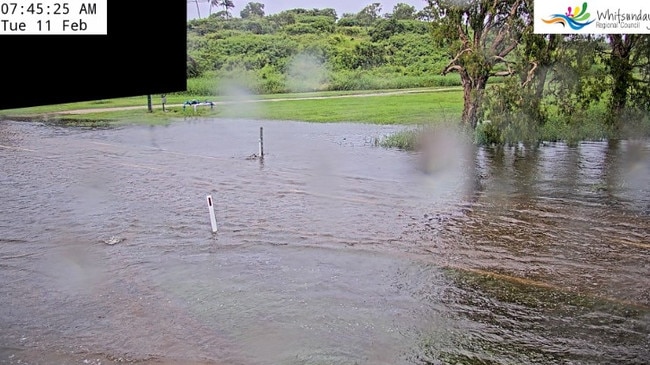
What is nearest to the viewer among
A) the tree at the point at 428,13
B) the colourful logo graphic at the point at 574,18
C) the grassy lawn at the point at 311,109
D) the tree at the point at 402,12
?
the colourful logo graphic at the point at 574,18

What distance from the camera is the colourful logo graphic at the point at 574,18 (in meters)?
19.4

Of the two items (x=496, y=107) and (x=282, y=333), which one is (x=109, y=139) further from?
(x=282, y=333)

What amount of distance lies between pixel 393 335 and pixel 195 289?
3.32 meters

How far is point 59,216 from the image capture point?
1401 centimetres

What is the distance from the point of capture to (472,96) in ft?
77.7

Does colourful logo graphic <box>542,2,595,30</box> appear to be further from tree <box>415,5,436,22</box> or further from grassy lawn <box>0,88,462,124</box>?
grassy lawn <box>0,88,462,124</box>

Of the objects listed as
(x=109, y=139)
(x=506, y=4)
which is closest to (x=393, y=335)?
(x=506, y=4)

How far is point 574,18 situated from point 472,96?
4.98 meters

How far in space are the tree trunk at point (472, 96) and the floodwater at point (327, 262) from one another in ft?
12.3

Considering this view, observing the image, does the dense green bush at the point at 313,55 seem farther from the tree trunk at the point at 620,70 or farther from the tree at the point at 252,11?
the tree trunk at the point at 620,70
